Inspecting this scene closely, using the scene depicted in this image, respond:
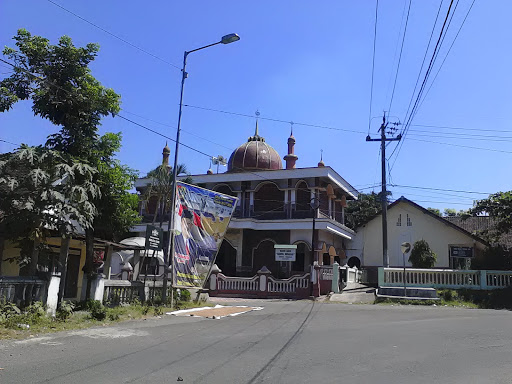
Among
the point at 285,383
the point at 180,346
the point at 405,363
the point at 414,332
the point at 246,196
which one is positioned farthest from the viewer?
the point at 246,196

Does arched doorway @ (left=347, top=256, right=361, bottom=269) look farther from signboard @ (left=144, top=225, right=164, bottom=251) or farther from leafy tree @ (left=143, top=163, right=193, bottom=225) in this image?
signboard @ (left=144, top=225, right=164, bottom=251)

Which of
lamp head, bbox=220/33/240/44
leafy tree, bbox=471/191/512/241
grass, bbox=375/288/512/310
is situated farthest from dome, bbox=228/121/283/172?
lamp head, bbox=220/33/240/44

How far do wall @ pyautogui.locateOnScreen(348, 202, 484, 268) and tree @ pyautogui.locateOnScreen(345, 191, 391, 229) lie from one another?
12.7m

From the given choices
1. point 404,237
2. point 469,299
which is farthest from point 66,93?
point 404,237

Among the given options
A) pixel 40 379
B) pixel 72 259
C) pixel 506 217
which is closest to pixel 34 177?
pixel 40 379

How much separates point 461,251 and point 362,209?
17794 millimetres

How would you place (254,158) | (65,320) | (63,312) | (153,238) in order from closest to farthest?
(65,320) → (63,312) → (153,238) → (254,158)

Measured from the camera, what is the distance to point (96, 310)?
40.2ft

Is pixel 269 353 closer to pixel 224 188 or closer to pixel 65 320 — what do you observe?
pixel 65 320

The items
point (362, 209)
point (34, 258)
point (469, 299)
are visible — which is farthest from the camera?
point (362, 209)

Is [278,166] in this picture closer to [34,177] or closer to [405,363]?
[34,177]

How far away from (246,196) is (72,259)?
15.4 m

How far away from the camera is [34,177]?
11.1 meters

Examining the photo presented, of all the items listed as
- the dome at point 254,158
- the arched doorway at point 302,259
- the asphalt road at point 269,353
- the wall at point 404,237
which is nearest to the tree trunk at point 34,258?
the asphalt road at point 269,353
